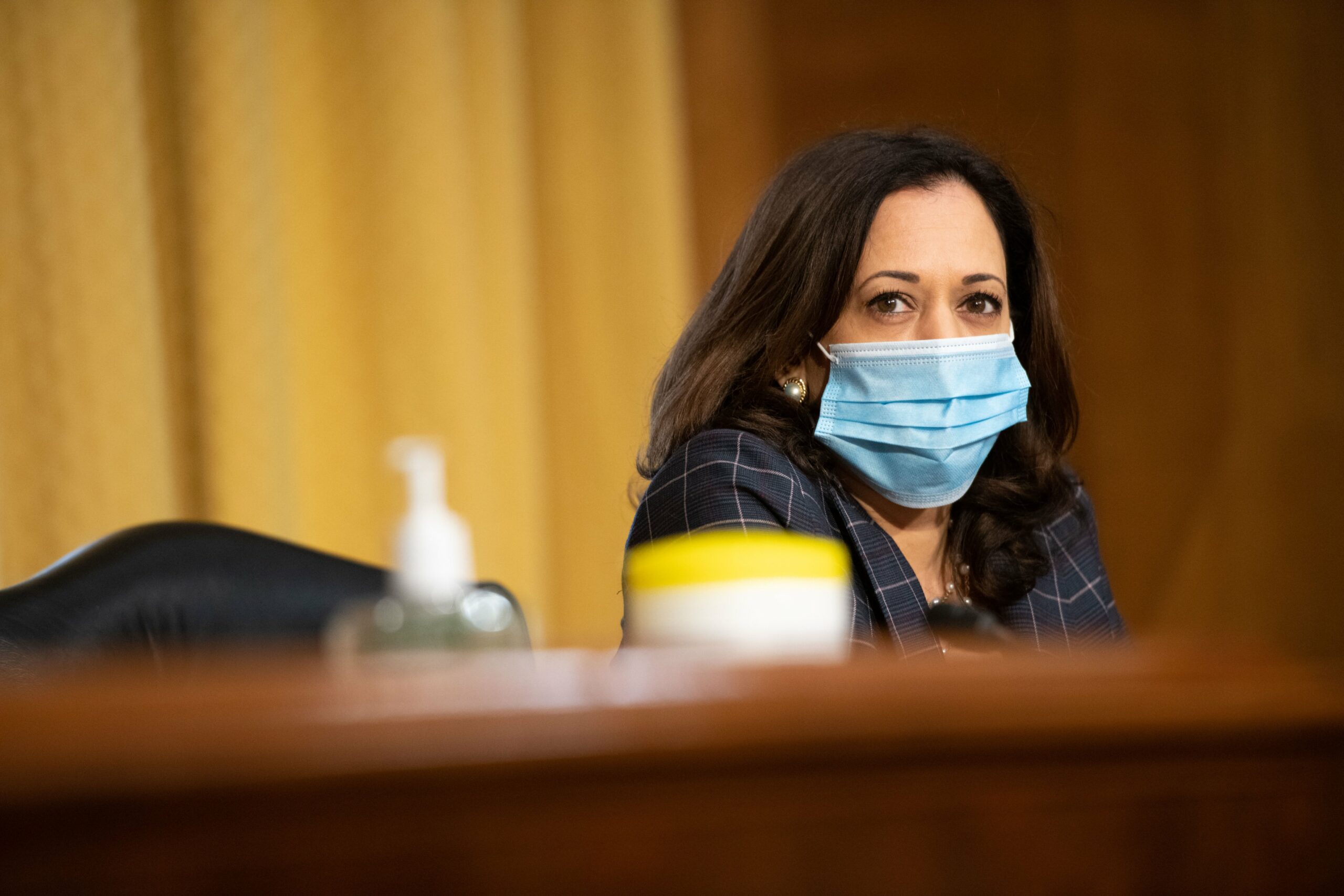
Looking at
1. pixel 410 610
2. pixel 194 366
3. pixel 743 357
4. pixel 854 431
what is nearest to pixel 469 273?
pixel 194 366

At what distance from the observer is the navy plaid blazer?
111 cm

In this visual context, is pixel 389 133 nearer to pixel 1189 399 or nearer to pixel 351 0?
pixel 351 0

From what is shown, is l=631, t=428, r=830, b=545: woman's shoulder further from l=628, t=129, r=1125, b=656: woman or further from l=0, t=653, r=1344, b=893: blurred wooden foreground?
l=0, t=653, r=1344, b=893: blurred wooden foreground

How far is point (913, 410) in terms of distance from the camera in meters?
1.23

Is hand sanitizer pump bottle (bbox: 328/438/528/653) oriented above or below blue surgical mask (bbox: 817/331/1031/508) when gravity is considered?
above

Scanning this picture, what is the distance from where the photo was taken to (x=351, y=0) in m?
2.05

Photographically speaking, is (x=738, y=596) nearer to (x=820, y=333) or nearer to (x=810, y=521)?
(x=810, y=521)

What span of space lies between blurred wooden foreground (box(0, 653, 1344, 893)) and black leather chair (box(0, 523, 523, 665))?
1.38 feet

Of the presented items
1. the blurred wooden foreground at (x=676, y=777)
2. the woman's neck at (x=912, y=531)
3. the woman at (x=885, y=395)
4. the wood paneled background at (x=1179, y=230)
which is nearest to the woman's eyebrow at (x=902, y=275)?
the woman at (x=885, y=395)

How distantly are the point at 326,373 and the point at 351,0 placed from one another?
650mm

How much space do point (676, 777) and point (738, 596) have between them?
0.47 ft

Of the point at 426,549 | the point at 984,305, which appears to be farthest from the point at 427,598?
the point at 984,305

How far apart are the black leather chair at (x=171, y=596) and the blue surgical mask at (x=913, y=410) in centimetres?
56

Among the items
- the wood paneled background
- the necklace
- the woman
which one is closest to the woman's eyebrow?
the woman
